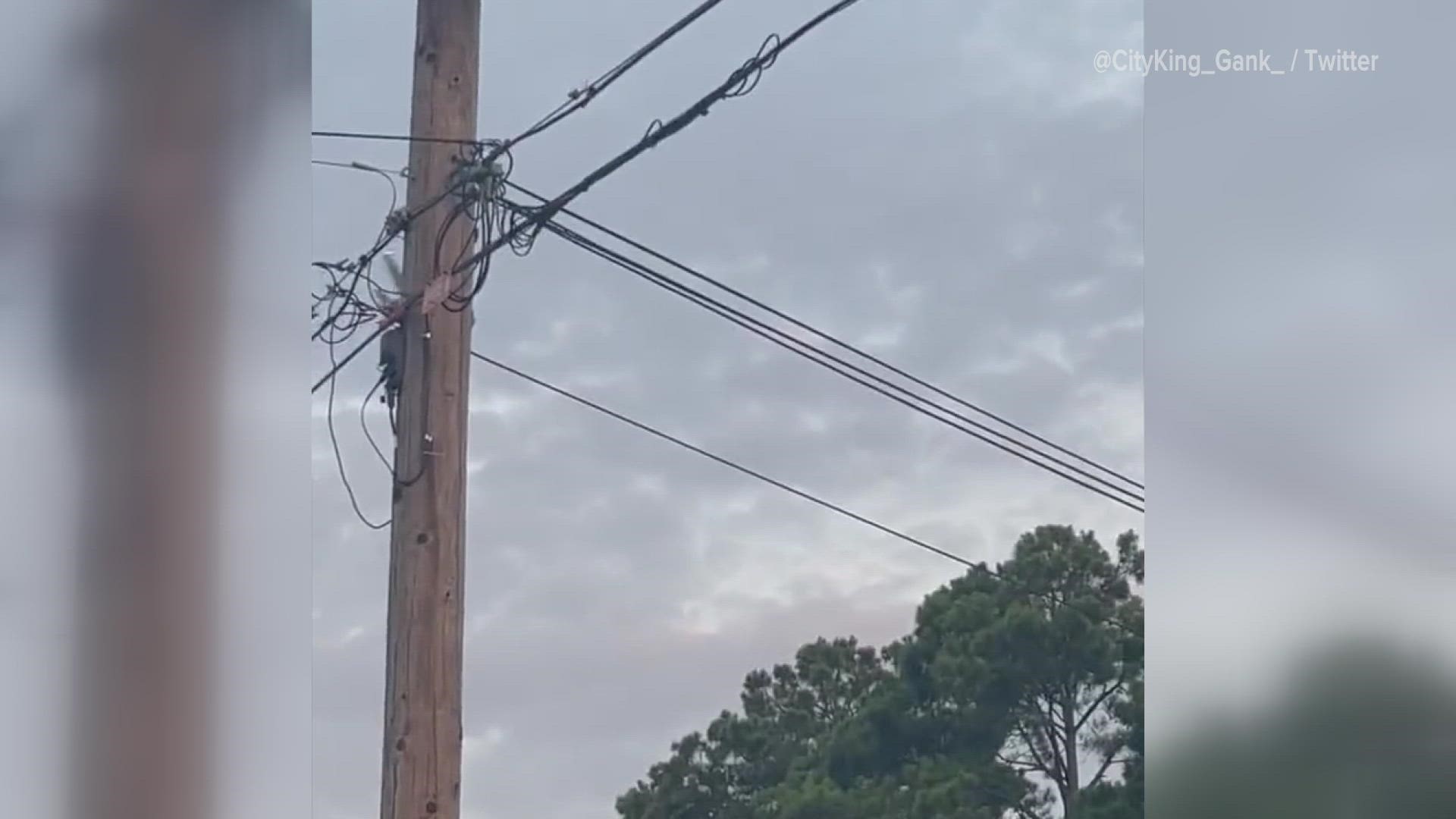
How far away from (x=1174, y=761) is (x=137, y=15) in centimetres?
143

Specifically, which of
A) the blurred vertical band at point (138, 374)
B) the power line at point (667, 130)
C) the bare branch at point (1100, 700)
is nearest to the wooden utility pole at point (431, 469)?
the power line at point (667, 130)

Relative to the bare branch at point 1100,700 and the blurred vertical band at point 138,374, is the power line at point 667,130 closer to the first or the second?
the blurred vertical band at point 138,374

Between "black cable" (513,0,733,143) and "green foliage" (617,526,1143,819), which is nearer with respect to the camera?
"black cable" (513,0,733,143)

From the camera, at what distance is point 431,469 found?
4.24 m

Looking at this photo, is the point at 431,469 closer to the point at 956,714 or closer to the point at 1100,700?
the point at 1100,700

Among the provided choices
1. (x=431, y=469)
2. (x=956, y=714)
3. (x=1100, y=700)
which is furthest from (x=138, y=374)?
(x=956, y=714)

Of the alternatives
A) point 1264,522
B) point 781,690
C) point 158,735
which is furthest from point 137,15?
point 781,690

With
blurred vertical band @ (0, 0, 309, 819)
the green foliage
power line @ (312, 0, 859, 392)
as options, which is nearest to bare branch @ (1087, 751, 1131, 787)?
the green foliage

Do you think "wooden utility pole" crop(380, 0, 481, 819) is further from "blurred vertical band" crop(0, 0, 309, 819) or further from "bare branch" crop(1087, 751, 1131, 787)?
"bare branch" crop(1087, 751, 1131, 787)

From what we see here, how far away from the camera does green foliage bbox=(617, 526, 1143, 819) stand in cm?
1209

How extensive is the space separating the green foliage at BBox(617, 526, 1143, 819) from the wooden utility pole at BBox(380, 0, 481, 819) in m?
7.82

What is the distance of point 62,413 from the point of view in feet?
3.88

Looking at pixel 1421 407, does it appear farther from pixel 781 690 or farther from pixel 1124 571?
pixel 781 690

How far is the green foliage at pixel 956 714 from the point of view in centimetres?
1209
